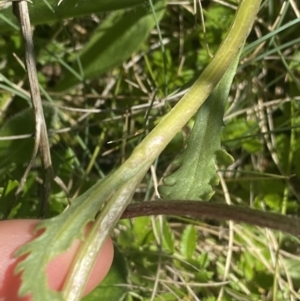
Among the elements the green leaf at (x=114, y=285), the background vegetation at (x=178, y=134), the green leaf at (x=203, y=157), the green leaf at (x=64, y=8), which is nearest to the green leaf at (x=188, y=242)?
the background vegetation at (x=178, y=134)

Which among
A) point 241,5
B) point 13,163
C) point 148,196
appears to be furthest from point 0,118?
point 241,5

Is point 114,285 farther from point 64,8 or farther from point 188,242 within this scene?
point 64,8

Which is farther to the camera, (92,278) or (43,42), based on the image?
(43,42)

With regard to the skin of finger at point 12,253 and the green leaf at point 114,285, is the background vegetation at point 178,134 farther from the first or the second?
the skin of finger at point 12,253

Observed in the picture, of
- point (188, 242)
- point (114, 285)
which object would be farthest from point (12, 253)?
point (188, 242)

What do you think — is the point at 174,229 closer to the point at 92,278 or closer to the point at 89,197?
the point at 92,278

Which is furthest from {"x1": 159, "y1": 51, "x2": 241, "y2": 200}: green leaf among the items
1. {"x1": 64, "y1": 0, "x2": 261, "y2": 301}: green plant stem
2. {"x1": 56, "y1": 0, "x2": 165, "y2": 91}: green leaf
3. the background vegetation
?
{"x1": 56, "y1": 0, "x2": 165, "y2": 91}: green leaf
